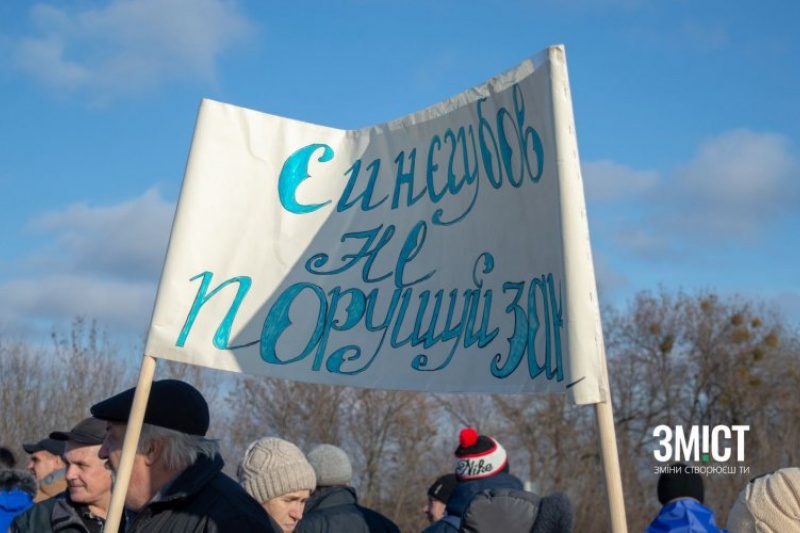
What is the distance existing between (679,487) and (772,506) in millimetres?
1943

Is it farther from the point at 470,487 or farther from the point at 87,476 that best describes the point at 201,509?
the point at 470,487

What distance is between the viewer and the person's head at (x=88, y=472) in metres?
4.55

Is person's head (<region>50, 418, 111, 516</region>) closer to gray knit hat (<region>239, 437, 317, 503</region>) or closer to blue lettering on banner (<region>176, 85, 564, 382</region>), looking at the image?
gray knit hat (<region>239, 437, 317, 503</region>)

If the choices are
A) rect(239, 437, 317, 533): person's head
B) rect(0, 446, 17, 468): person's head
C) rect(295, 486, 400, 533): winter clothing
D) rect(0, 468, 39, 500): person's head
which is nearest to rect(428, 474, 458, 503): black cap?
rect(295, 486, 400, 533): winter clothing

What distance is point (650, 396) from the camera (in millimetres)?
35000

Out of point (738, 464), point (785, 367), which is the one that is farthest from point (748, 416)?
point (738, 464)

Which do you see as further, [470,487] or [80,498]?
[470,487]

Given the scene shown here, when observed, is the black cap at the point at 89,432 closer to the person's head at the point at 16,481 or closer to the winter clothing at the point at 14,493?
the winter clothing at the point at 14,493

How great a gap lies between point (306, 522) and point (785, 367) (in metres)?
32.3

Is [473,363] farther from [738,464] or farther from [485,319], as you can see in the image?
[738,464]

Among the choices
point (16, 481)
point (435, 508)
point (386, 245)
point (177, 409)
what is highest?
point (386, 245)

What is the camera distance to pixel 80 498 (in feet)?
14.9

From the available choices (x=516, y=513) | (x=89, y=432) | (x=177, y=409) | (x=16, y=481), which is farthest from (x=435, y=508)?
(x=177, y=409)

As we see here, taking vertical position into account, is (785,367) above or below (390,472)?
above
